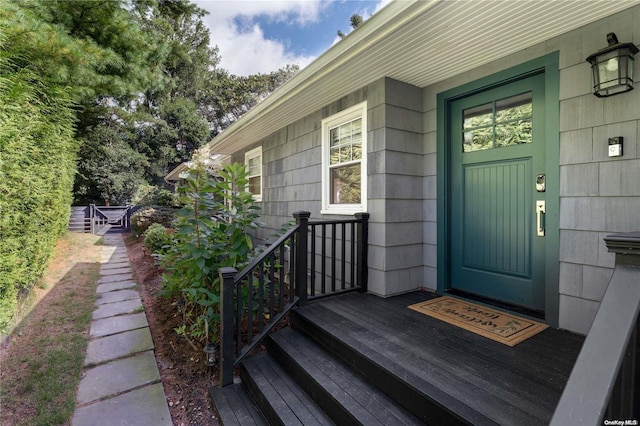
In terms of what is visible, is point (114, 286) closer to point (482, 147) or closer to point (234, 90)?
point (482, 147)

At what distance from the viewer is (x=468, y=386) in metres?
1.55

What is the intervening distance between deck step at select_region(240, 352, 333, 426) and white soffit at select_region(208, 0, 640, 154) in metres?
2.52

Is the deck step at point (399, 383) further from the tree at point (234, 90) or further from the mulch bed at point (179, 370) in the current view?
the tree at point (234, 90)

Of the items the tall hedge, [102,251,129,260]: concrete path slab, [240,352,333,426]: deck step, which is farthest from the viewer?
[102,251,129,260]: concrete path slab

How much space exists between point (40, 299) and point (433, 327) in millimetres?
4619

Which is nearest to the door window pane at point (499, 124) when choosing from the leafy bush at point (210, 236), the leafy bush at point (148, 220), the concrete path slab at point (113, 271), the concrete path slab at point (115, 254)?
the leafy bush at point (210, 236)

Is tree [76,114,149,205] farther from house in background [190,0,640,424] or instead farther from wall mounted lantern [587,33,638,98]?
wall mounted lantern [587,33,638,98]

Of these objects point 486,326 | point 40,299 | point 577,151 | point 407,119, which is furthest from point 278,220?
point 577,151

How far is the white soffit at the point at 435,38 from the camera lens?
1.96 m

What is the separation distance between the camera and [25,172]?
10.2 feet

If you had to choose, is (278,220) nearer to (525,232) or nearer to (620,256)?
(525,232)

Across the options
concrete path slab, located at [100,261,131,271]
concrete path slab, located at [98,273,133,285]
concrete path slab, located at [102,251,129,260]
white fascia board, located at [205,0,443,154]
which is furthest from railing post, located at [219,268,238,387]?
concrete path slab, located at [102,251,129,260]

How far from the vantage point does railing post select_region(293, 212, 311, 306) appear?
2719mm

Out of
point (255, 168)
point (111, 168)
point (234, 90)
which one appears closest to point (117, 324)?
point (255, 168)
